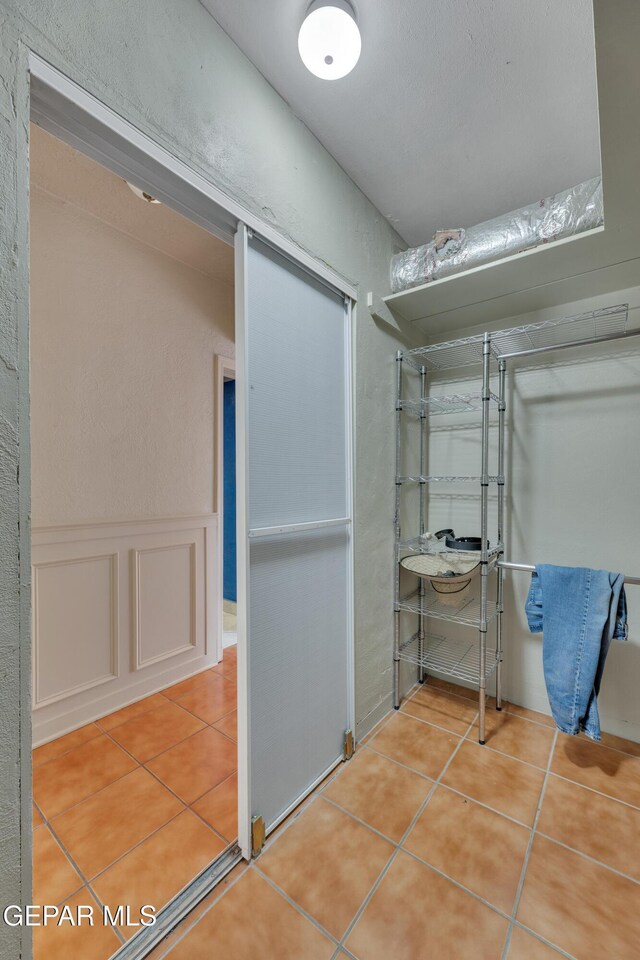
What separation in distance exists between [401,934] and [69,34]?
2322mm

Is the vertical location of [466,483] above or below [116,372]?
below

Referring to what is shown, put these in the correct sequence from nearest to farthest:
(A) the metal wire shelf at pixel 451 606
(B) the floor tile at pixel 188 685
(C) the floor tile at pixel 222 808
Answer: (C) the floor tile at pixel 222 808, (A) the metal wire shelf at pixel 451 606, (B) the floor tile at pixel 188 685

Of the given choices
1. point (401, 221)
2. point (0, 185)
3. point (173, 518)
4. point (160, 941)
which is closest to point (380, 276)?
point (401, 221)

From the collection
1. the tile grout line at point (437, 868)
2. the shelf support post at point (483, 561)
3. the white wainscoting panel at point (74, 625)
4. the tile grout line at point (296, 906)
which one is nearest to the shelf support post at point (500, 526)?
the shelf support post at point (483, 561)

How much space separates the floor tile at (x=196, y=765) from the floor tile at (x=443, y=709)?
0.93m

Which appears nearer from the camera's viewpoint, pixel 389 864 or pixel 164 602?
pixel 389 864

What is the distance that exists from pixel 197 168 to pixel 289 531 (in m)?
1.13

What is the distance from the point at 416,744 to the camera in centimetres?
181

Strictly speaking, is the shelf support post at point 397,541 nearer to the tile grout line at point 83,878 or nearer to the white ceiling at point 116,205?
the white ceiling at point 116,205

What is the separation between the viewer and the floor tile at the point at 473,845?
1190 mm

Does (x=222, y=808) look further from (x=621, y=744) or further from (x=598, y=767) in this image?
(x=621, y=744)

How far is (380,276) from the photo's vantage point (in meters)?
1.92

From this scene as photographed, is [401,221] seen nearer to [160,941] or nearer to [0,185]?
[0,185]

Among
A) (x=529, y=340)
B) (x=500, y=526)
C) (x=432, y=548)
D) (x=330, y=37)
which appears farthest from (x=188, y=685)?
(x=330, y=37)
